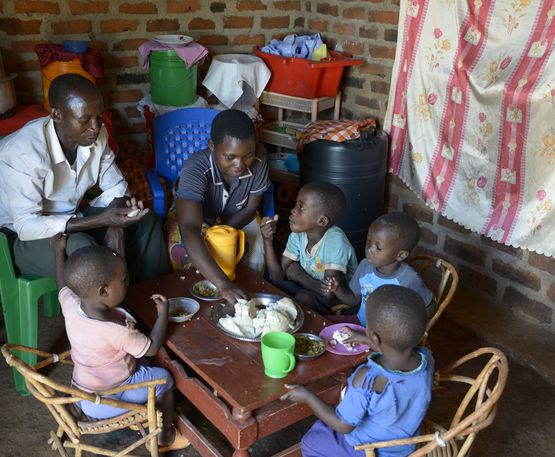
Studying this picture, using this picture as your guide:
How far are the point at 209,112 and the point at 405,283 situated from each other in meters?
1.76

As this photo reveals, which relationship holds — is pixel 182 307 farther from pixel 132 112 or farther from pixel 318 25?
pixel 318 25

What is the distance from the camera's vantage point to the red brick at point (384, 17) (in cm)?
360

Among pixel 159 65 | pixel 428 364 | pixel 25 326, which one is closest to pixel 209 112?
pixel 159 65

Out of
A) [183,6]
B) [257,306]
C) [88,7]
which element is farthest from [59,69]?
[257,306]

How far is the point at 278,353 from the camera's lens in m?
1.81

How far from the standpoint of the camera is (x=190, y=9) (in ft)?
12.5

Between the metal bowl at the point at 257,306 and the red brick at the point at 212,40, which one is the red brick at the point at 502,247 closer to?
the metal bowl at the point at 257,306

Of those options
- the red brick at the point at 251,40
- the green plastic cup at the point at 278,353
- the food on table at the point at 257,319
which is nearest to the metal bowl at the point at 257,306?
the food on table at the point at 257,319

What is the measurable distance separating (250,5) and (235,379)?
2.95 m

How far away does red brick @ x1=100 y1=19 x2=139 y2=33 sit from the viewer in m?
3.56

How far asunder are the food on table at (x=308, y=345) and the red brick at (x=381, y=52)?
225 centimetres

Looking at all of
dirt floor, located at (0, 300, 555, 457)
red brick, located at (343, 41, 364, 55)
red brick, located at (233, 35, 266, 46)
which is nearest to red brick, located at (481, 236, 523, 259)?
dirt floor, located at (0, 300, 555, 457)

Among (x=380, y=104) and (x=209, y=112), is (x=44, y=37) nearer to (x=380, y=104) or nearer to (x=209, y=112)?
(x=209, y=112)

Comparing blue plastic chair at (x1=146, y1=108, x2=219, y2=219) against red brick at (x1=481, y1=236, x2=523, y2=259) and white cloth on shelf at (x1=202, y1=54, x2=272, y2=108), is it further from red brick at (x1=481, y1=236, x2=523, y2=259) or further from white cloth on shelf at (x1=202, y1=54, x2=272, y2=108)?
red brick at (x1=481, y1=236, x2=523, y2=259)
